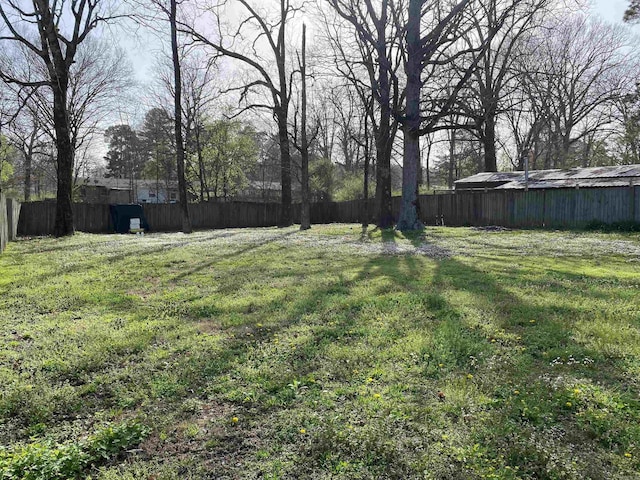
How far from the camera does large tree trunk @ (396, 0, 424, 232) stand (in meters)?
13.2

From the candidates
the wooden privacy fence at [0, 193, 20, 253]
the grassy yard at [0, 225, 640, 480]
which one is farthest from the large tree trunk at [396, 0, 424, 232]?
the wooden privacy fence at [0, 193, 20, 253]

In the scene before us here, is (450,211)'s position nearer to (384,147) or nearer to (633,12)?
(384,147)

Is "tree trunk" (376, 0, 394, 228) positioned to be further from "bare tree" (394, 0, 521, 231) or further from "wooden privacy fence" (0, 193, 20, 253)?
"wooden privacy fence" (0, 193, 20, 253)

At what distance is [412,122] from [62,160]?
11.2 m

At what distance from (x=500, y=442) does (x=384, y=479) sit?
673mm

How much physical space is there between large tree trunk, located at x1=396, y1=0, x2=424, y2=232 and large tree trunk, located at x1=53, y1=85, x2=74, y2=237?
10.8 meters

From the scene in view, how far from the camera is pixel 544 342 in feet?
11.4

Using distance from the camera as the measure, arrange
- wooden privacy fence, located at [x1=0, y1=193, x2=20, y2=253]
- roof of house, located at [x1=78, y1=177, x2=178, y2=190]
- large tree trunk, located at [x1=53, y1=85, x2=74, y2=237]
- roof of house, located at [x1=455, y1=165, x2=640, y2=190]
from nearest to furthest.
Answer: wooden privacy fence, located at [x1=0, y1=193, x2=20, y2=253] < large tree trunk, located at [x1=53, y1=85, x2=74, y2=237] < roof of house, located at [x1=455, y1=165, x2=640, y2=190] < roof of house, located at [x1=78, y1=177, x2=178, y2=190]

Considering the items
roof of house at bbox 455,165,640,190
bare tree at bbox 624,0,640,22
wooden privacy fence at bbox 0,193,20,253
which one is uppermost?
bare tree at bbox 624,0,640,22

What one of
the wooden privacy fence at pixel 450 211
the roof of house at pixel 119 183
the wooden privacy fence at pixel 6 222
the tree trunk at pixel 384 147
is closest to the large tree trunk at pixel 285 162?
the tree trunk at pixel 384 147

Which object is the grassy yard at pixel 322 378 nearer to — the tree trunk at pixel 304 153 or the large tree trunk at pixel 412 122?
the large tree trunk at pixel 412 122

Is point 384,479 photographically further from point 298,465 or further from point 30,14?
point 30,14

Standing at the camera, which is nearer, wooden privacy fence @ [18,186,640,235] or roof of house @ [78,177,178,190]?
wooden privacy fence @ [18,186,640,235]

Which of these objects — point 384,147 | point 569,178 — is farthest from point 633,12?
point 384,147
